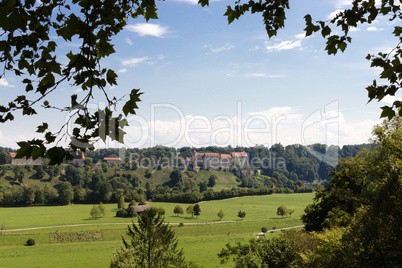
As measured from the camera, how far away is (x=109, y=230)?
71.6 meters

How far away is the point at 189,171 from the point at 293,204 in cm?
7450

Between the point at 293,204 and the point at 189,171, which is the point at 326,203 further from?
the point at 189,171

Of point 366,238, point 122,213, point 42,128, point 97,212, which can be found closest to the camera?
point 42,128

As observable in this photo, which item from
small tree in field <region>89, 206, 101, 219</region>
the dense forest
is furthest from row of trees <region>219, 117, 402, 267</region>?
the dense forest

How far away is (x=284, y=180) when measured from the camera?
18450 cm

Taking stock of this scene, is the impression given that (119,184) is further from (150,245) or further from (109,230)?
(150,245)

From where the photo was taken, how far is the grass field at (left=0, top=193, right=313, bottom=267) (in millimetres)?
47406

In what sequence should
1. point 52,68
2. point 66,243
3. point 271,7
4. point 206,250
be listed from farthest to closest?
point 66,243 < point 206,250 < point 271,7 < point 52,68

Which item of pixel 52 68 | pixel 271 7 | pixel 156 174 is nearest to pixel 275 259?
pixel 271 7

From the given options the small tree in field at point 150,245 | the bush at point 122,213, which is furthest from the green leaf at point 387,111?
the bush at point 122,213

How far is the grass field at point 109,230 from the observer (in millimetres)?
47406

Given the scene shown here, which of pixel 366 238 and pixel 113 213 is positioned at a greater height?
pixel 366 238

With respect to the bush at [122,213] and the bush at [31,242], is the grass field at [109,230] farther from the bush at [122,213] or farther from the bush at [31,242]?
the bush at [122,213]

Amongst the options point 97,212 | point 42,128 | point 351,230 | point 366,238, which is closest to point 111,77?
point 42,128
